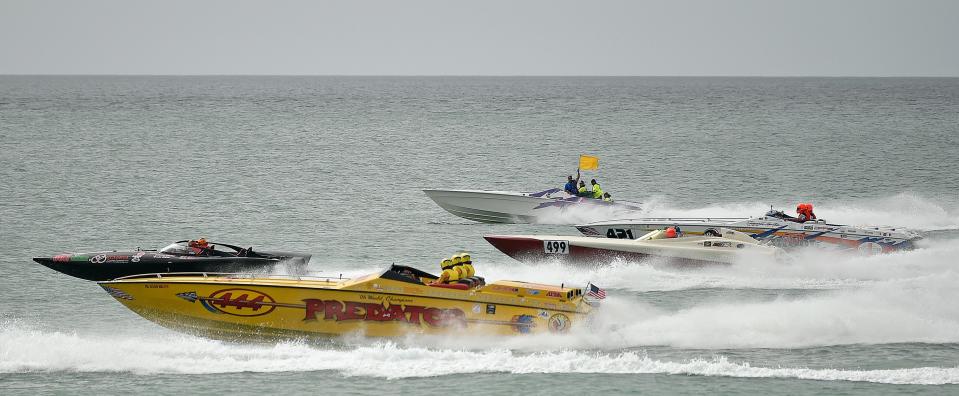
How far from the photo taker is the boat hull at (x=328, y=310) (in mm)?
21250

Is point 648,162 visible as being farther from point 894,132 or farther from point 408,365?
point 408,365

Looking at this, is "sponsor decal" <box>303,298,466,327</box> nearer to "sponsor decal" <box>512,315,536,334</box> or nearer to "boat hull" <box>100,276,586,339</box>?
"boat hull" <box>100,276,586,339</box>

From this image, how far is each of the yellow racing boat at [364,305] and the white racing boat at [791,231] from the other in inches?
428

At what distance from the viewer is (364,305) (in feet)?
69.9

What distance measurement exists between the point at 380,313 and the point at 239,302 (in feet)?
8.65

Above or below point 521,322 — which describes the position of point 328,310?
above

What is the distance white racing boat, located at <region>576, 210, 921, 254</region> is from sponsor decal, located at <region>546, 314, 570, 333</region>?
417 inches

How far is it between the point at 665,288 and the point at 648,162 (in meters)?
43.3

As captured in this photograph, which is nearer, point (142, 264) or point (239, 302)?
point (239, 302)

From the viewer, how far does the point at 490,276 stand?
2927 cm

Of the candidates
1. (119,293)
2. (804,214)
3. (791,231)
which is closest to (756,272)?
(791,231)

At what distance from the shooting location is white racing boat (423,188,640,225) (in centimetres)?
3894

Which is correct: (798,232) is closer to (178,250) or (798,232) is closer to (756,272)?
(756,272)

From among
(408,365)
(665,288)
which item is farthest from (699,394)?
(665,288)
